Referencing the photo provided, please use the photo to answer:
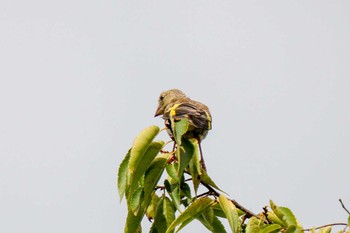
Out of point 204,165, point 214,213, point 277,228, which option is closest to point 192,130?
Result: point 204,165

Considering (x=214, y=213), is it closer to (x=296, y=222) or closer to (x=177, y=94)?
(x=296, y=222)

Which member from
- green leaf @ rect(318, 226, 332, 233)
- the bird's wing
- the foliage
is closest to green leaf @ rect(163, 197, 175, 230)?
the foliage

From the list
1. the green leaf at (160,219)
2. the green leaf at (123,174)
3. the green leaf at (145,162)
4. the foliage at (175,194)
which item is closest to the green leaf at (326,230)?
the foliage at (175,194)

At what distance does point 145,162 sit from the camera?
5.06 m

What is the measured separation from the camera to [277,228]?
4738mm

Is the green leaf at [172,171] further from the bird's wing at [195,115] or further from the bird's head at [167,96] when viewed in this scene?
the bird's head at [167,96]

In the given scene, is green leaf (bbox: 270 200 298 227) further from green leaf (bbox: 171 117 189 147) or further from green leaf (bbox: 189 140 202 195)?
green leaf (bbox: 171 117 189 147)

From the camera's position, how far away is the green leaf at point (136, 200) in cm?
507

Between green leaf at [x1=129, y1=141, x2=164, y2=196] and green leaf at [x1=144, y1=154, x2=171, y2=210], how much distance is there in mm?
60

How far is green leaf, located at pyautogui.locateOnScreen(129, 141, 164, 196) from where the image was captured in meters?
4.92

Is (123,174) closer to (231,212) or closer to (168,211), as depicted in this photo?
(168,211)

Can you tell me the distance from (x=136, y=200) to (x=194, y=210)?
403 mm

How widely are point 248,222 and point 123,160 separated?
90 centimetres

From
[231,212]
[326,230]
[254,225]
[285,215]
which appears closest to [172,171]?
[231,212]
